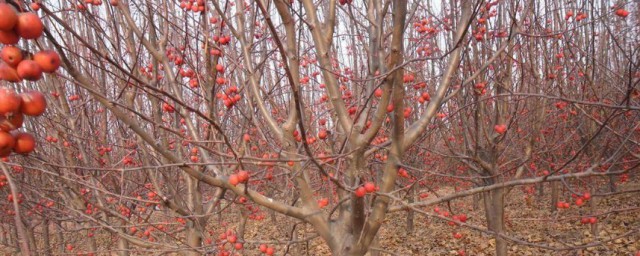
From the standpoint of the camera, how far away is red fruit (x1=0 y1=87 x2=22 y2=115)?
86 cm

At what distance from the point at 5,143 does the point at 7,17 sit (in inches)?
11.1

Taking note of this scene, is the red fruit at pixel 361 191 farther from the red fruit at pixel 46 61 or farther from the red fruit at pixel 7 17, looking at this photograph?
the red fruit at pixel 7 17

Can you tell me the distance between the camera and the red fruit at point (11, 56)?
0.89 meters

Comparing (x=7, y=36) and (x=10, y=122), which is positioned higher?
(x=7, y=36)

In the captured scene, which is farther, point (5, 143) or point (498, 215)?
point (498, 215)

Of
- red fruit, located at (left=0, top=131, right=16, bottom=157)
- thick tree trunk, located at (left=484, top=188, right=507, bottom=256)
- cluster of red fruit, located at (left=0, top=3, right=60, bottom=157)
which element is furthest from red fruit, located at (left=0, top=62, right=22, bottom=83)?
thick tree trunk, located at (left=484, top=188, right=507, bottom=256)

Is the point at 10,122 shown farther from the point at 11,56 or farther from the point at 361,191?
the point at 361,191

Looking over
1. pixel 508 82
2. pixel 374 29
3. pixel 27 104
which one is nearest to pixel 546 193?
pixel 508 82

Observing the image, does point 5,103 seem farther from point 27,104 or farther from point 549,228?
point 549,228

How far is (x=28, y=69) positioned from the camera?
89cm

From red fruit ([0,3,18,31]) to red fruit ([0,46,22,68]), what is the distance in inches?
2.2

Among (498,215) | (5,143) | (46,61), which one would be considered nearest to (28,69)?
(46,61)

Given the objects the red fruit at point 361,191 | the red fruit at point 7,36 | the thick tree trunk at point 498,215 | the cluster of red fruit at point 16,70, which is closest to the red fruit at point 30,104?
the cluster of red fruit at point 16,70

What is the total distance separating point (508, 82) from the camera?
3.96 metres
